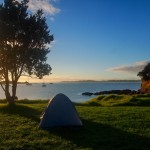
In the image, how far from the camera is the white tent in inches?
776

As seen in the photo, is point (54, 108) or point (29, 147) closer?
point (29, 147)

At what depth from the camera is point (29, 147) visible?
15.6 meters

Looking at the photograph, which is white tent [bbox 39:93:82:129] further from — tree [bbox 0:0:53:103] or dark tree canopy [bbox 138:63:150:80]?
dark tree canopy [bbox 138:63:150:80]

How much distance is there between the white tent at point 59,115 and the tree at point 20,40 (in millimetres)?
17465

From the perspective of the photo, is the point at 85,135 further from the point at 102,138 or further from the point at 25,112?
the point at 25,112

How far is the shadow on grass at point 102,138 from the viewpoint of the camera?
15.7 metres

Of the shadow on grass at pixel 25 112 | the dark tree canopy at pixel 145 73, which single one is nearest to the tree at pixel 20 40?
the shadow on grass at pixel 25 112

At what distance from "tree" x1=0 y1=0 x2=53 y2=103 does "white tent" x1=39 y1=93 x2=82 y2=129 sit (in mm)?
17465

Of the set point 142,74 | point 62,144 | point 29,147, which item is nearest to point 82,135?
point 62,144

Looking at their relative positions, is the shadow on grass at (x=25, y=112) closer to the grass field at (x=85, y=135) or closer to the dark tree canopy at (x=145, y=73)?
the grass field at (x=85, y=135)

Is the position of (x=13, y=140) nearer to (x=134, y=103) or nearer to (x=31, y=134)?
(x=31, y=134)

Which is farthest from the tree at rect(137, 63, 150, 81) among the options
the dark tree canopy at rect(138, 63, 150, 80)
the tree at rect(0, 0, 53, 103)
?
the tree at rect(0, 0, 53, 103)

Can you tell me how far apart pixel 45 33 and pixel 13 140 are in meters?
22.4

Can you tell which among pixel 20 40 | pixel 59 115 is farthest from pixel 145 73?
pixel 59 115
